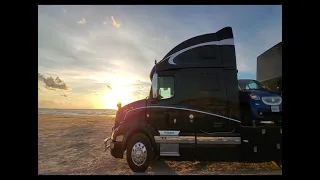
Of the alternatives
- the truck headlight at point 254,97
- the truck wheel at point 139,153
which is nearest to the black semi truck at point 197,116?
the truck wheel at point 139,153

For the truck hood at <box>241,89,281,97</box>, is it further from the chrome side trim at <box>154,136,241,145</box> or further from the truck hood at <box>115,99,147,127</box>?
the truck hood at <box>115,99,147,127</box>

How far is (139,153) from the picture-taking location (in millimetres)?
6598

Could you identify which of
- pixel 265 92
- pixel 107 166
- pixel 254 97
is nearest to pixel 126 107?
pixel 107 166

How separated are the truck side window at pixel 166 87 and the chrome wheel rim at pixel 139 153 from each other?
1319mm

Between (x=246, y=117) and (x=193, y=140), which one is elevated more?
(x=246, y=117)

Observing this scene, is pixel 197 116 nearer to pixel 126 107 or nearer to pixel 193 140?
pixel 193 140

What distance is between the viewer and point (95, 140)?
10.9 meters

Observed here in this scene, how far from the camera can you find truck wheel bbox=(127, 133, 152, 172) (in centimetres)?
656

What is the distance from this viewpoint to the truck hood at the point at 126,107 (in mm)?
6832
